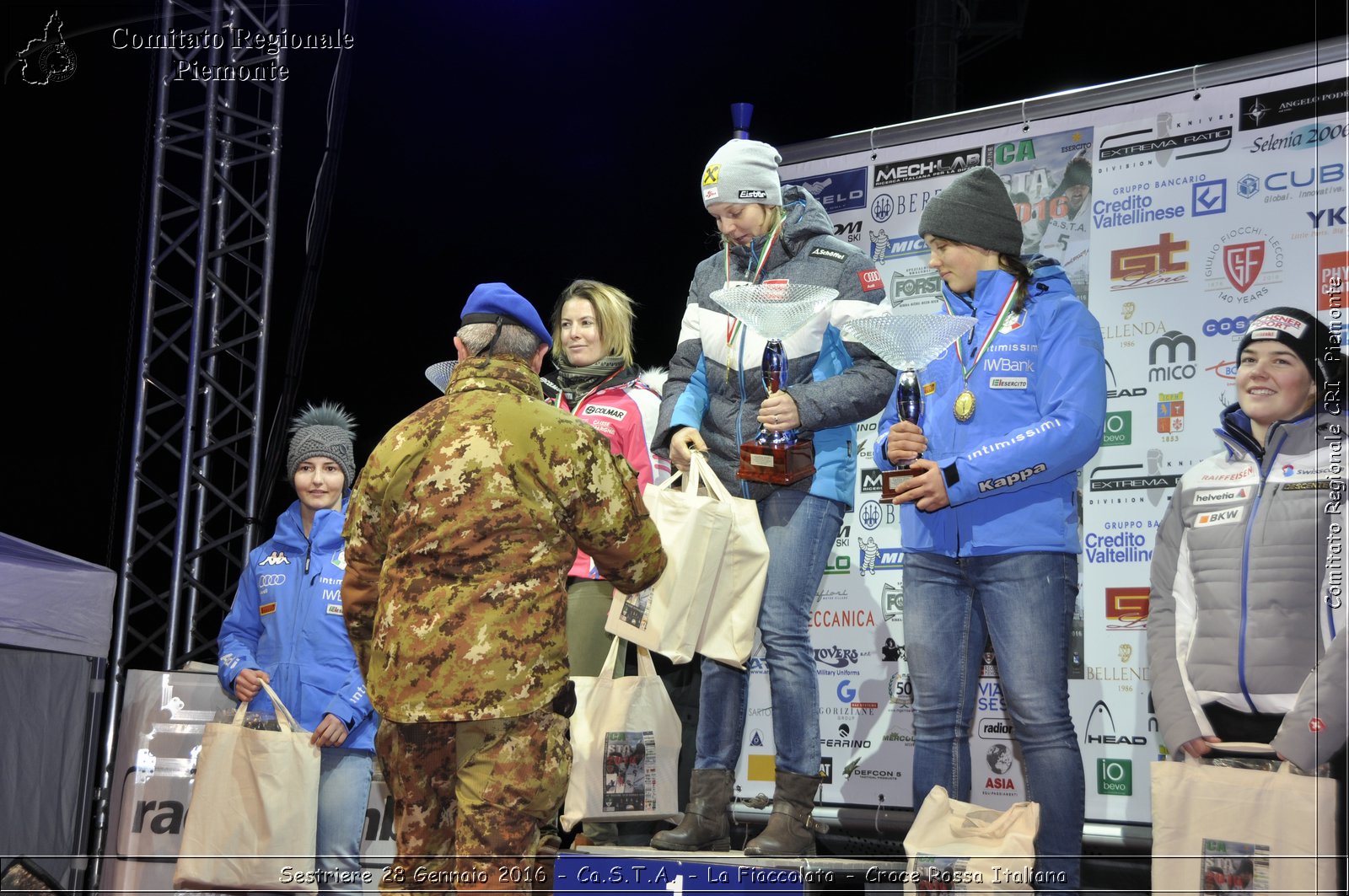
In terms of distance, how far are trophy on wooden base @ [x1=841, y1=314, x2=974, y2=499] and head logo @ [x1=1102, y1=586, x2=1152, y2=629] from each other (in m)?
1.13

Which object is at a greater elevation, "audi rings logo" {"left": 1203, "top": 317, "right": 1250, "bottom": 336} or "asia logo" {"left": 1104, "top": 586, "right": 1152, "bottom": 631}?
"audi rings logo" {"left": 1203, "top": 317, "right": 1250, "bottom": 336}

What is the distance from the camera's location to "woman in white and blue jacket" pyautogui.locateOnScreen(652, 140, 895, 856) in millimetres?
3455

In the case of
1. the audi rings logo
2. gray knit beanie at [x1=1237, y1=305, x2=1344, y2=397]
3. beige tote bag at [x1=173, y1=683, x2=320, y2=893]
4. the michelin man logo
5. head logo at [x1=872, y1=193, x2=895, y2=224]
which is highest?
head logo at [x1=872, y1=193, x2=895, y2=224]

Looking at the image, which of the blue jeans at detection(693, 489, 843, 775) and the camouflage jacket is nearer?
the camouflage jacket

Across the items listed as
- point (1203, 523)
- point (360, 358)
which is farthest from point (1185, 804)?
point (360, 358)

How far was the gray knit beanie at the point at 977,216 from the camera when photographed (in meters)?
3.49

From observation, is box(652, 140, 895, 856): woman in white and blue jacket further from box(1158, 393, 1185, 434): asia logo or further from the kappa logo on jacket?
box(1158, 393, 1185, 434): asia logo

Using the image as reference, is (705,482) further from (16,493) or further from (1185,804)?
(16,493)

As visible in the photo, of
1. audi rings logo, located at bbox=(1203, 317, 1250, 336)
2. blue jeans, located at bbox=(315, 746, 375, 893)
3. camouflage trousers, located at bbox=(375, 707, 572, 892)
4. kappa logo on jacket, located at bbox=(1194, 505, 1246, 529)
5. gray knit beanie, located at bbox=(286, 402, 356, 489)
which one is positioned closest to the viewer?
camouflage trousers, located at bbox=(375, 707, 572, 892)

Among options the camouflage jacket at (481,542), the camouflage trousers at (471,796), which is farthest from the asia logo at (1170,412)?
the camouflage trousers at (471,796)

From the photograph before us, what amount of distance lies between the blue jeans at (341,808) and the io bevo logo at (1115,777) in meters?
2.45

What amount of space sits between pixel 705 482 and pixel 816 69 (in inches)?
266

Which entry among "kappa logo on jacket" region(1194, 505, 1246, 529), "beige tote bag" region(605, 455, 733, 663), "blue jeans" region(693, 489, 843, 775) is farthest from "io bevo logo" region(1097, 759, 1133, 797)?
"beige tote bag" region(605, 455, 733, 663)

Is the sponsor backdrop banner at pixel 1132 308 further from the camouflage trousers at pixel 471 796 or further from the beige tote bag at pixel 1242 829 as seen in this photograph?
the camouflage trousers at pixel 471 796
